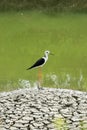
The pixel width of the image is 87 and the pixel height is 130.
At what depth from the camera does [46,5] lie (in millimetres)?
41344

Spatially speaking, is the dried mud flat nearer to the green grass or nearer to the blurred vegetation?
the green grass

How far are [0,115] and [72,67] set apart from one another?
9244 mm

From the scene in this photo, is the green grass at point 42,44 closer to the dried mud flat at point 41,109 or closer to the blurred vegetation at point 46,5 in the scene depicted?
the blurred vegetation at point 46,5

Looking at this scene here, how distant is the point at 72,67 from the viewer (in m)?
21.3

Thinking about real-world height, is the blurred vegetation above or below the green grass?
above

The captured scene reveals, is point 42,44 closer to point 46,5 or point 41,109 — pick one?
point 41,109

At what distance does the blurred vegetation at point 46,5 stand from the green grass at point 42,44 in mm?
2117

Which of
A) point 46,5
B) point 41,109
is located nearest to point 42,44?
point 41,109

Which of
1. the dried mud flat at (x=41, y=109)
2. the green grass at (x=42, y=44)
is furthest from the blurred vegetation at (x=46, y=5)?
the dried mud flat at (x=41, y=109)

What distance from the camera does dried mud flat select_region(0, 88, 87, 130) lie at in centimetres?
1167

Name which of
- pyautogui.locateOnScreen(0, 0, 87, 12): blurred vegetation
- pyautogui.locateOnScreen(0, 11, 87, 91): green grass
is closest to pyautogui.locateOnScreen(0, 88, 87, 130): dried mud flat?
pyautogui.locateOnScreen(0, 11, 87, 91): green grass

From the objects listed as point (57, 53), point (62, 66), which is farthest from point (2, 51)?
point (62, 66)

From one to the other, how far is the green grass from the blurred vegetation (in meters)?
2.12

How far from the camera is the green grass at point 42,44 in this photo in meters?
20.2
